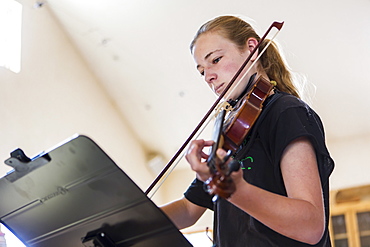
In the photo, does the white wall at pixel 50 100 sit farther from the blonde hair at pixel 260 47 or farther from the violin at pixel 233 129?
the violin at pixel 233 129

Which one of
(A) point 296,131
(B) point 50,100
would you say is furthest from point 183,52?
(A) point 296,131

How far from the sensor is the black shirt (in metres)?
1.17

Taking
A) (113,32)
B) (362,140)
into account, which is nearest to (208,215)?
(362,140)

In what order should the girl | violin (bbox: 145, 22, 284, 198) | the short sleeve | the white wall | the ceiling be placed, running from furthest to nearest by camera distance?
the ceiling → the white wall → the short sleeve → the girl → violin (bbox: 145, 22, 284, 198)

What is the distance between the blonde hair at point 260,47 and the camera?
1527 mm

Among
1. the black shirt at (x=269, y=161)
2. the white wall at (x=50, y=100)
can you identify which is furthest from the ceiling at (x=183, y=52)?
the black shirt at (x=269, y=161)

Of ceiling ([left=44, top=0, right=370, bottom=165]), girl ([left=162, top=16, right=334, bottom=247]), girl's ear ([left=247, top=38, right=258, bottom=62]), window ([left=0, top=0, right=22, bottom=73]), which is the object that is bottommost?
ceiling ([left=44, top=0, right=370, bottom=165])

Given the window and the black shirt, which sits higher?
the window

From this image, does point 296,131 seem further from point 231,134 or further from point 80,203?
point 80,203

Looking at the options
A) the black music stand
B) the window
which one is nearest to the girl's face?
the black music stand

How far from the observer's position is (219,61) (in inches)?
58.1

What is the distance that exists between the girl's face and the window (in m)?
2.31

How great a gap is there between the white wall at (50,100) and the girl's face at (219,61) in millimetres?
2132

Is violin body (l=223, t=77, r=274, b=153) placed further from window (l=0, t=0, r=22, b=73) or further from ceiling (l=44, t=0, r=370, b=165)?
window (l=0, t=0, r=22, b=73)
